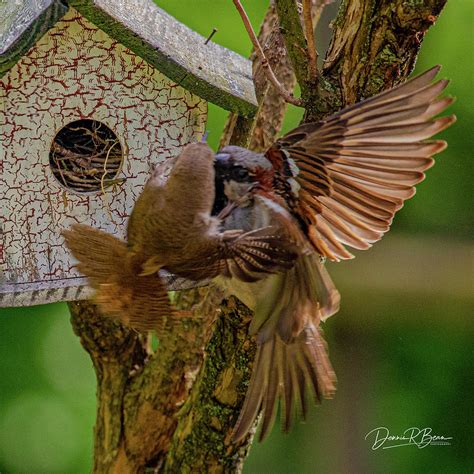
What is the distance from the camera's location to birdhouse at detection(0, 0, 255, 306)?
6.88 feet

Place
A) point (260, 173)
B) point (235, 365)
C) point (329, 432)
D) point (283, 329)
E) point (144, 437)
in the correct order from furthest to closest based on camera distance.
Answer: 1. point (329, 432)
2. point (144, 437)
3. point (235, 365)
4. point (283, 329)
5. point (260, 173)

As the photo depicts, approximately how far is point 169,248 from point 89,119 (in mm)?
547

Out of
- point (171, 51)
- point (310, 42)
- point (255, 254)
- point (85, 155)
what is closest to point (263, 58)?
point (310, 42)

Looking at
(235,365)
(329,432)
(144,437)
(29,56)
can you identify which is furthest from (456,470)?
(29,56)

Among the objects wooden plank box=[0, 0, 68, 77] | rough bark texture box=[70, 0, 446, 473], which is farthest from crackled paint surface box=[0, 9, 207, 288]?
rough bark texture box=[70, 0, 446, 473]

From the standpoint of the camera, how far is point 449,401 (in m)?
4.39

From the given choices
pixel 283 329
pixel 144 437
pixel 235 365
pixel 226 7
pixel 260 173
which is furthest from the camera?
pixel 226 7

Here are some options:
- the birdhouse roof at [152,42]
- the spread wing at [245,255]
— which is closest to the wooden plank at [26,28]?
the birdhouse roof at [152,42]

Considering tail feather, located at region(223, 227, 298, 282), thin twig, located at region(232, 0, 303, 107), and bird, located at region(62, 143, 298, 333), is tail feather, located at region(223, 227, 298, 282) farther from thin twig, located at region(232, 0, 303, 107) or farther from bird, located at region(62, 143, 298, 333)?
thin twig, located at region(232, 0, 303, 107)

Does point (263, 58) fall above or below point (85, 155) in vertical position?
above

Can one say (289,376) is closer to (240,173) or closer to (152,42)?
(240,173)

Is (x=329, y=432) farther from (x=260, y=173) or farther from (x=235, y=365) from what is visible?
(x=260, y=173)

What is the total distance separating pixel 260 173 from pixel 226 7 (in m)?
2.50

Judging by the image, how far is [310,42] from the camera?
1.87 metres
